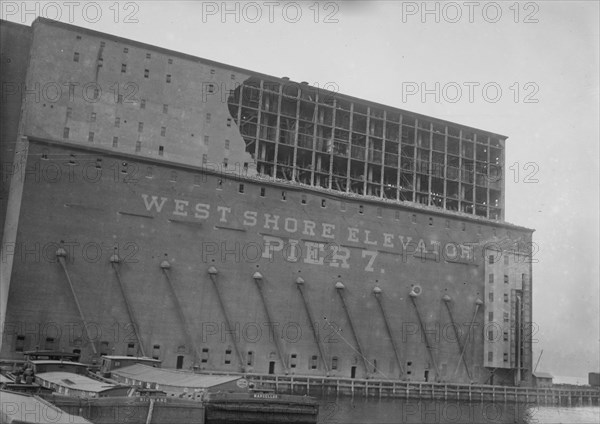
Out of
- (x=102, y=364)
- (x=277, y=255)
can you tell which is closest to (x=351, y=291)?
(x=277, y=255)

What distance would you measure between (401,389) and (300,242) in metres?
12.1

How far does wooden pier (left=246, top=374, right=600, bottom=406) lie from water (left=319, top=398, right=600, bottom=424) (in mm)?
845

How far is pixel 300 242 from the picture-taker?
46.9m

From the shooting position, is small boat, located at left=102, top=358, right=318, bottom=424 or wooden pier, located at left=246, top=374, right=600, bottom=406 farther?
wooden pier, located at left=246, top=374, right=600, bottom=406

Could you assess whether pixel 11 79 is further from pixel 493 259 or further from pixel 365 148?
pixel 493 259

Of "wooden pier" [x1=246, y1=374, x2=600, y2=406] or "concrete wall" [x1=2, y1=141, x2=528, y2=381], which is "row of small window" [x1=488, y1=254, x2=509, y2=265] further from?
"wooden pier" [x1=246, y1=374, x2=600, y2=406]

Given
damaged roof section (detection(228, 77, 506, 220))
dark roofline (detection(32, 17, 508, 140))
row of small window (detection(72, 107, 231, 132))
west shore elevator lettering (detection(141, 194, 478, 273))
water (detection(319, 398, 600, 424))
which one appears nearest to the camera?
water (detection(319, 398, 600, 424))

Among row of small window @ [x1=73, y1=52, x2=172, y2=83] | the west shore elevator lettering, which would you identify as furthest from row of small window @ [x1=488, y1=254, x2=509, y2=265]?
row of small window @ [x1=73, y1=52, x2=172, y2=83]

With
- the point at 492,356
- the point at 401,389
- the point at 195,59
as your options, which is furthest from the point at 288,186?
the point at 492,356

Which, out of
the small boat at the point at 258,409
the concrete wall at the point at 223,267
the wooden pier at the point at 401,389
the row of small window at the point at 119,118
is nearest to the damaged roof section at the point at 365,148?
the row of small window at the point at 119,118

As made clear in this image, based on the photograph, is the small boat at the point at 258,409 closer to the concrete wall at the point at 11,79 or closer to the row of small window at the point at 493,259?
the concrete wall at the point at 11,79

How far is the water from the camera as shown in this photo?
38.5m

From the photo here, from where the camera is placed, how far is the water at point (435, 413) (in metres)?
38.5

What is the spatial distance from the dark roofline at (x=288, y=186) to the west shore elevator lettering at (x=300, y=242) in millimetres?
2048
